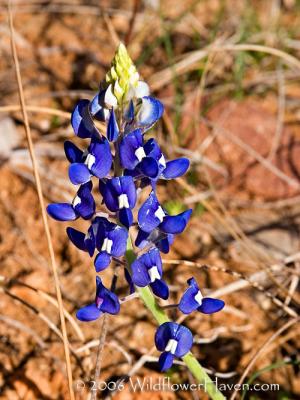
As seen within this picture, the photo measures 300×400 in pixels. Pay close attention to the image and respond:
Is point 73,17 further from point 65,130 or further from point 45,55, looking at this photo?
point 65,130

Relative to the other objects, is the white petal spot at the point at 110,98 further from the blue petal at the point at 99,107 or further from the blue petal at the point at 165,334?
the blue petal at the point at 165,334

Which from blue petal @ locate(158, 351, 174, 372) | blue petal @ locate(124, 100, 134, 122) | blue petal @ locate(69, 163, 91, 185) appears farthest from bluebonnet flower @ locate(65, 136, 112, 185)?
blue petal @ locate(158, 351, 174, 372)

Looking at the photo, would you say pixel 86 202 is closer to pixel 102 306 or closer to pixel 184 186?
pixel 102 306

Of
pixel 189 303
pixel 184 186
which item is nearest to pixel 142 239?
pixel 189 303

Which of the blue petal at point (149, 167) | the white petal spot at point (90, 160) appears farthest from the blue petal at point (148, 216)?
the white petal spot at point (90, 160)

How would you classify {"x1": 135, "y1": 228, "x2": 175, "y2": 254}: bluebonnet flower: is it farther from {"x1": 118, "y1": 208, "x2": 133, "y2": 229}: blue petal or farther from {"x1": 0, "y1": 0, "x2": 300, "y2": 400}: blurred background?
{"x1": 0, "y1": 0, "x2": 300, "y2": 400}: blurred background

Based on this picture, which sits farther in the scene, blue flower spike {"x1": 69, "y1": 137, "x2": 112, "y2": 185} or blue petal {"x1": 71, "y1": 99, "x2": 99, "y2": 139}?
blue petal {"x1": 71, "y1": 99, "x2": 99, "y2": 139}
